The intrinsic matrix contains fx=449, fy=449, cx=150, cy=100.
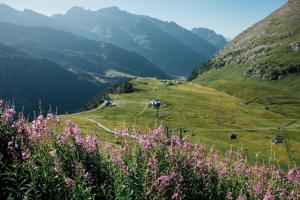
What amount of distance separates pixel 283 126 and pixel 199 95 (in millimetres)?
58195

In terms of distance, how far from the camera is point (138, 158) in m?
19.7

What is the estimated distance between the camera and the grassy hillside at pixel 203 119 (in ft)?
317

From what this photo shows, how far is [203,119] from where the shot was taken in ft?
453

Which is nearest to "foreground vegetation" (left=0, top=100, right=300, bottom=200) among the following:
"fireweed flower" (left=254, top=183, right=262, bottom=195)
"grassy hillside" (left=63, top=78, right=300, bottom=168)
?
"fireweed flower" (left=254, top=183, right=262, bottom=195)

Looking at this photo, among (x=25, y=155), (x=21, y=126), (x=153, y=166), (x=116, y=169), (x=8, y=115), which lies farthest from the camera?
(x=21, y=126)

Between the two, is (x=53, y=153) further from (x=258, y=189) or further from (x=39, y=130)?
(x=258, y=189)

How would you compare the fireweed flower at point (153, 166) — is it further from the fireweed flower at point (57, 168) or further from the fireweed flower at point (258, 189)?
the fireweed flower at point (258, 189)

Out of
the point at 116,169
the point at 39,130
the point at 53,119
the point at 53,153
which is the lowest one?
the point at 116,169

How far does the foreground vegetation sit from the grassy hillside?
203 feet

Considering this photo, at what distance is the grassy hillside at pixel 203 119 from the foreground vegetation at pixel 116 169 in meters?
61.9

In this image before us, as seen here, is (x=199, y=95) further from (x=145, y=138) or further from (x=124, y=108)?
(x=145, y=138)

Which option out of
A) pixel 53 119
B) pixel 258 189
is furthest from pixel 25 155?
pixel 258 189

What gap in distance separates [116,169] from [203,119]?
121 m

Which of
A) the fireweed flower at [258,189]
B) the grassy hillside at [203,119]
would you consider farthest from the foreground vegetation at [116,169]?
the grassy hillside at [203,119]
